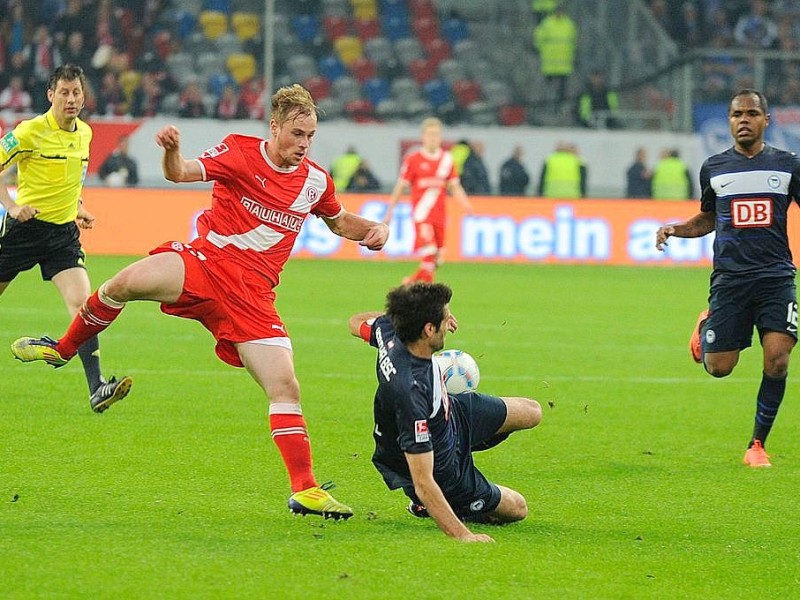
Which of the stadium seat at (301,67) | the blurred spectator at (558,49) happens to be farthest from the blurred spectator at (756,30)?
the stadium seat at (301,67)

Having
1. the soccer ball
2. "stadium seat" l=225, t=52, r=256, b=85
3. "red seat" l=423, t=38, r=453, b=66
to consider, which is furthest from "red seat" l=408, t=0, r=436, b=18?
the soccer ball

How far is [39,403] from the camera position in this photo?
9086 mm

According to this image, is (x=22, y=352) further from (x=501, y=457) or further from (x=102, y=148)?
(x=102, y=148)

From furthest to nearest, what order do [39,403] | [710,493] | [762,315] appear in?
[39,403]
[762,315]
[710,493]

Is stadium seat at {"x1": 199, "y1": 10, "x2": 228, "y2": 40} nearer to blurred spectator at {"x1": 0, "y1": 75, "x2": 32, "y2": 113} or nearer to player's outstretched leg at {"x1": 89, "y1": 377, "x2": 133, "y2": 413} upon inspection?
blurred spectator at {"x1": 0, "y1": 75, "x2": 32, "y2": 113}

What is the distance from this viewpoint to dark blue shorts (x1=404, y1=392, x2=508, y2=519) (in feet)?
19.3

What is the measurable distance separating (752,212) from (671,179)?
53.4 ft

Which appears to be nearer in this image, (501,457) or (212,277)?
(212,277)

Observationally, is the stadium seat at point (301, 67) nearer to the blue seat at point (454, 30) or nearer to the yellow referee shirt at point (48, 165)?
the blue seat at point (454, 30)

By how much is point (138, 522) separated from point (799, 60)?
22807 millimetres

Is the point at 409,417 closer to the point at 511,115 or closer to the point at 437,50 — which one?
the point at 511,115

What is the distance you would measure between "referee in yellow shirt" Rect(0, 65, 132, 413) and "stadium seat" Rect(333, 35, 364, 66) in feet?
61.1

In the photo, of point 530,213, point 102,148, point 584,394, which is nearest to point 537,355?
point 584,394

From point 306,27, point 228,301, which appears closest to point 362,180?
point 306,27
